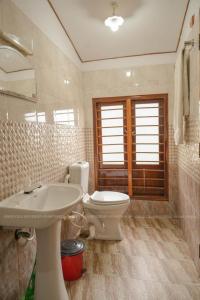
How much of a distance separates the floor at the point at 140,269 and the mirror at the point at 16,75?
1.53 m

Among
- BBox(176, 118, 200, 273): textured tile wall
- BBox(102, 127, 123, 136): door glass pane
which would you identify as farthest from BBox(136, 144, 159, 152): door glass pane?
BBox(176, 118, 200, 273): textured tile wall

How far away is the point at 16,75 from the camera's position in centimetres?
142

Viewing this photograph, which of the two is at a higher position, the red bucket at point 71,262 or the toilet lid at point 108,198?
the toilet lid at point 108,198

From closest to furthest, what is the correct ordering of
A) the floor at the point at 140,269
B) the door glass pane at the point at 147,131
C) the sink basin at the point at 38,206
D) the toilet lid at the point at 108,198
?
the sink basin at the point at 38,206
the floor at the point at 140,269
the toilet lid at the point at 108,198
the door glass pane at the point at 147,131

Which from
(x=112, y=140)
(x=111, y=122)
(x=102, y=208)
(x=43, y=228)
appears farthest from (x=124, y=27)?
(x=43, y=228)

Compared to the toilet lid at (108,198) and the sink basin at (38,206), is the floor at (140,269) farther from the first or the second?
the sink basin at (38,206)

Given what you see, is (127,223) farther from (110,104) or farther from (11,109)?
(11,109)

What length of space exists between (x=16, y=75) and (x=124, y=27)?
1.43 meters

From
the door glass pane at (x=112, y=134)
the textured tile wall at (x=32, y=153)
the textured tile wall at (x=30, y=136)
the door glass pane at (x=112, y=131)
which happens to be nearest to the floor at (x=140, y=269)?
the textured tile wall at (x=30, y=136)

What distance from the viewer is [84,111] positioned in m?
2.96

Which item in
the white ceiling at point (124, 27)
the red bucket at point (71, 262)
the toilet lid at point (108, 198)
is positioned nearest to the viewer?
the red bucket at point (71, 262)

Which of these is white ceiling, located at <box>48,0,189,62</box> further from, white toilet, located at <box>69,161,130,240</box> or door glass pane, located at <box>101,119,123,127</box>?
white toilet, located at <box>69,161,130,240</box>

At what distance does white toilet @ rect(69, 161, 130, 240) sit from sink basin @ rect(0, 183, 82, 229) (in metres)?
0.64

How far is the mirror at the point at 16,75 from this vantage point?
4.26ft
